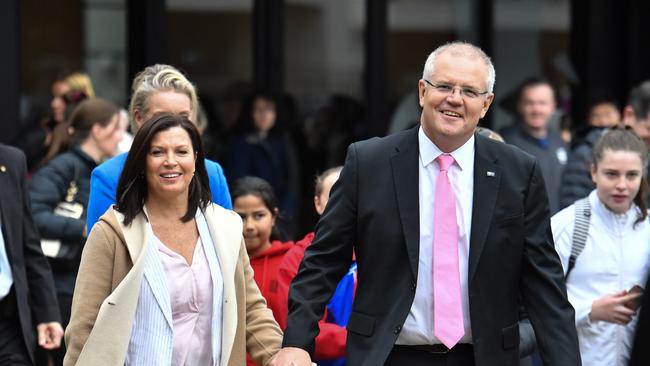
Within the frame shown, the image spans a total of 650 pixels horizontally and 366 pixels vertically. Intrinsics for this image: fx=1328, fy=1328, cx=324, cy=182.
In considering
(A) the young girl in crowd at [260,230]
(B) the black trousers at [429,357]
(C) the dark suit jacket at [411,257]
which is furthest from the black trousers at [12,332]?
→ (B) the black trousers at [429,357]

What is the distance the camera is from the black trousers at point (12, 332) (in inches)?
237

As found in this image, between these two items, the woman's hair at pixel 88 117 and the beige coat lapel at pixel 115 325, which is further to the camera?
the woman's hair at pixel 88 117

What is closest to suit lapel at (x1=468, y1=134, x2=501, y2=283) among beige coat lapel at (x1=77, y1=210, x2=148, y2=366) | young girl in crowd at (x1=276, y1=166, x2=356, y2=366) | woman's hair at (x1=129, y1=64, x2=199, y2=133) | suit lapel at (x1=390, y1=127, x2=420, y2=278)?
suit lapel at (x1=390, y1=127, x2=420, y2=278)

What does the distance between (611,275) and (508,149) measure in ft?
5.40

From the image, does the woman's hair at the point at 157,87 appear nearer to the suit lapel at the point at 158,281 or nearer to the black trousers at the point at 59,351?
the suit lapel at the point at 158,281

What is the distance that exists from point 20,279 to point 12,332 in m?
0.24

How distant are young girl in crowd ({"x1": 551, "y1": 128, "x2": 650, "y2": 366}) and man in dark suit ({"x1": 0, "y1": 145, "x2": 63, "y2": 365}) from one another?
7.84ft

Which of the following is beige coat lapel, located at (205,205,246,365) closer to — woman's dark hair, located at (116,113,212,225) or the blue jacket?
woman's dark hair, located at (116,113,212,225)

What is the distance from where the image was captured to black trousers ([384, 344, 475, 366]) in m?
4.44

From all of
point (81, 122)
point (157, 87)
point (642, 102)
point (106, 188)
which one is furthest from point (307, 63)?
point (106, 188)

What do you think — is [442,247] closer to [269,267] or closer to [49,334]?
[269,267]

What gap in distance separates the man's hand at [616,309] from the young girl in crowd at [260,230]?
144 cm

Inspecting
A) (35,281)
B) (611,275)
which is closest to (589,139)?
(611,275)

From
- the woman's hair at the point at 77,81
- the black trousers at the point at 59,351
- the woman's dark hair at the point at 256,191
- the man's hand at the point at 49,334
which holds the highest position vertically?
the woman's hair at the point at 77,81
